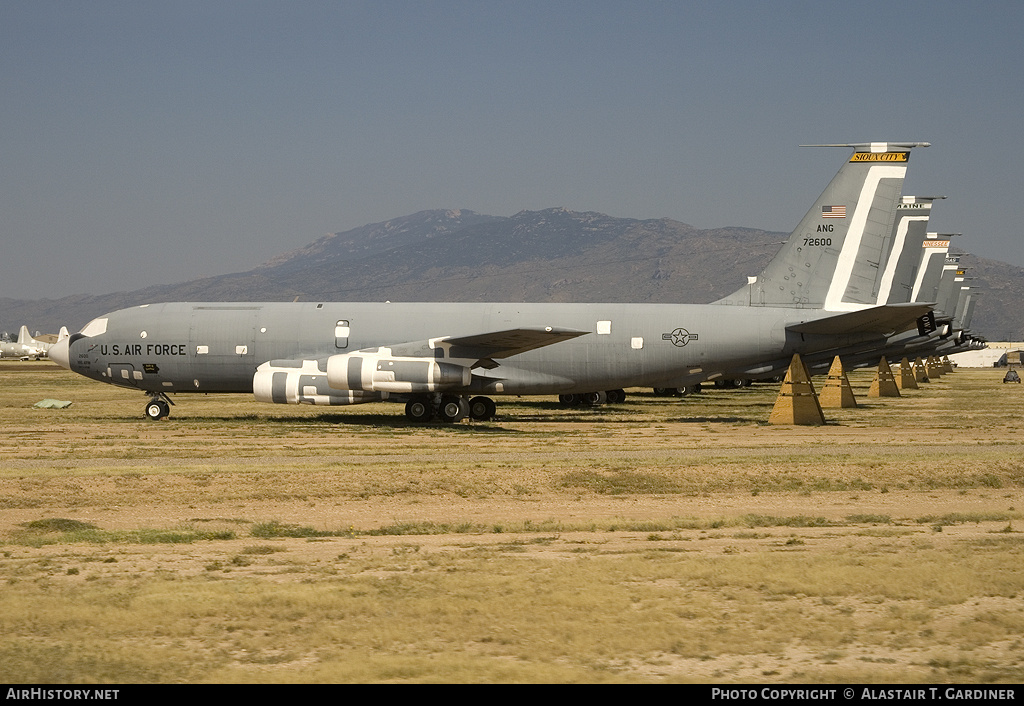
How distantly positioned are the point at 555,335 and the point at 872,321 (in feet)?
33.3

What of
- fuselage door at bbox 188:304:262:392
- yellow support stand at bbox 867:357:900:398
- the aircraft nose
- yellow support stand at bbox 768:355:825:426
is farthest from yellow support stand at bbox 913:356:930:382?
the aircraft nose

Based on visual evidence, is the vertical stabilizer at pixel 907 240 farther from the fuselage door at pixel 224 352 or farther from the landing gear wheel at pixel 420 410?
the fuselage door at pixel 224 352

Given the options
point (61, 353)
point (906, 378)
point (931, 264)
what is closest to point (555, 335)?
point (61, 353)

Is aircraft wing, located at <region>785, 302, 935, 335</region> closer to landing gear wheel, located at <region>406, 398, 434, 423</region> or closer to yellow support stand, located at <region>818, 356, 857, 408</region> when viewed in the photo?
landing gear wheel, located at <region>406, 398, 434, 423</region>

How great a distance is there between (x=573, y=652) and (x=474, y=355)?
26727mm

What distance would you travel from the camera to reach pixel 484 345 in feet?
117

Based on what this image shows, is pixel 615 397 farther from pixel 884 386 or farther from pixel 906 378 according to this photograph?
pixel 906 378

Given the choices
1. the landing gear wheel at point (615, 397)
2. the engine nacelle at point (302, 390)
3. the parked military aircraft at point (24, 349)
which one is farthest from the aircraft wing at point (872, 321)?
the parked military aircraft at point (24, 349)

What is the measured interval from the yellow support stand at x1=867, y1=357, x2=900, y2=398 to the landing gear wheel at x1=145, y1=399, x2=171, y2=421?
38107 mm

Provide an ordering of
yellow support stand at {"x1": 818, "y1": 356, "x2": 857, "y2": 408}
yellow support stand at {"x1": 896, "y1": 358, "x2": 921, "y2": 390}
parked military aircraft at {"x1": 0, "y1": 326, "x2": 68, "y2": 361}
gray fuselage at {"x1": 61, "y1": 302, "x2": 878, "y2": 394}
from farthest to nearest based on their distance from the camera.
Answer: parked military aircraft at {"x1": 0, "y1": 326, "x2": 68, "y2": 361}, yellow support stand at {"x1": 896, "y1": 358, "x2": 921, "y2": 390}, yellow support stand at {"x1": 818, "y1": 356, "x2": 857, "y2": 408}, gray fuselage at {"x1": 61, "y1": 302, "x2": 878, "y2": 394}

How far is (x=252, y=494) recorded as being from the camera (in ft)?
64.6

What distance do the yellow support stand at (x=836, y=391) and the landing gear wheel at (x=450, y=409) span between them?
19.7m

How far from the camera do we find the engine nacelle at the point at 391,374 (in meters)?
35.1

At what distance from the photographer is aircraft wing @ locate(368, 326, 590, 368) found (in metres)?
34.8
